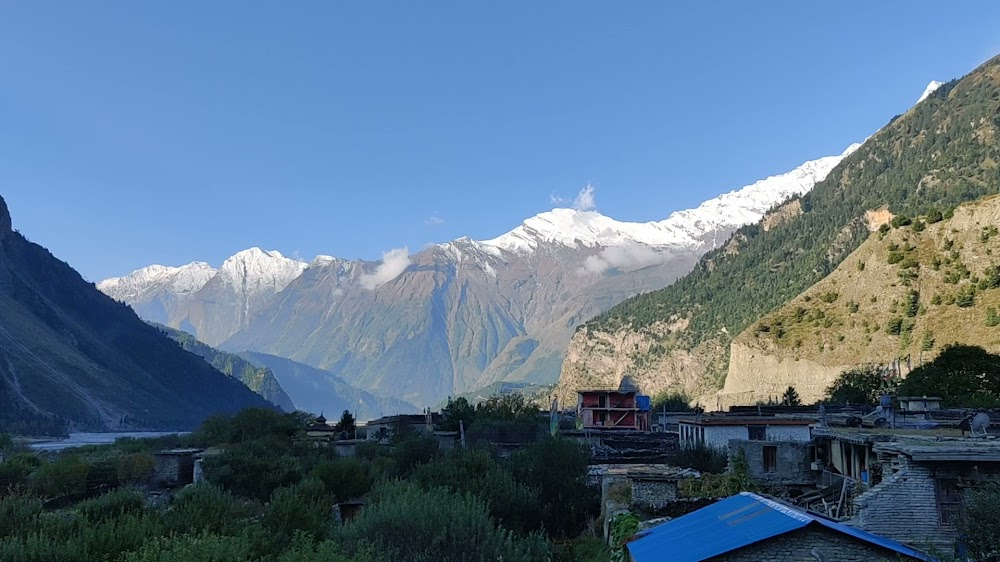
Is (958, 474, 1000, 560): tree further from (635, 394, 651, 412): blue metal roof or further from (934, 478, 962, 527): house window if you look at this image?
(635, 394, 651, 412): blue metal roof

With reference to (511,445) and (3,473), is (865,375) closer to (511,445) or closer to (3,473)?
(511,445)

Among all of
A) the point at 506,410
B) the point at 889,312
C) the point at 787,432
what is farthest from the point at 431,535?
the point at 889,312

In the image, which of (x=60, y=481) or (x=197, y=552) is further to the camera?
(x=60, y=481)

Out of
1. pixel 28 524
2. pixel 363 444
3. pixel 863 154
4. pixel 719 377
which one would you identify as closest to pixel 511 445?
pixel 363 444

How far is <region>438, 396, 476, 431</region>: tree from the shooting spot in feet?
231

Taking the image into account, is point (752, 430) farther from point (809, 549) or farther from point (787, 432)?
point (809, 549)

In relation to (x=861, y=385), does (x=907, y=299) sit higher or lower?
higher

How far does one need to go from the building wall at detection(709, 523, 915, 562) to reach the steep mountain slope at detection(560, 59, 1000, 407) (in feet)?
297

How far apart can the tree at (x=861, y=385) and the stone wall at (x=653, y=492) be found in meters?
43.4

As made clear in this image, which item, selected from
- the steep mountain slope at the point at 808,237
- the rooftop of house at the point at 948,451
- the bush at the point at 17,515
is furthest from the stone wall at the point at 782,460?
the steep mountain slope at the point at 808,237

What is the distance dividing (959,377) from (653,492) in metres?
38.3

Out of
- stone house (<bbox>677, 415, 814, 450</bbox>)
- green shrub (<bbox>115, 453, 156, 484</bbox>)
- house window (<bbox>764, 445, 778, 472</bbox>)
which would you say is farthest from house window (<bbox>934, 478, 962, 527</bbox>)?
green shrub (<bbox>115, 453, 156, 484</bbox>)

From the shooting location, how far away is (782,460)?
2997 centimetres

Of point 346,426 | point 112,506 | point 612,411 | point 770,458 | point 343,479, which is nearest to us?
point 112,506
